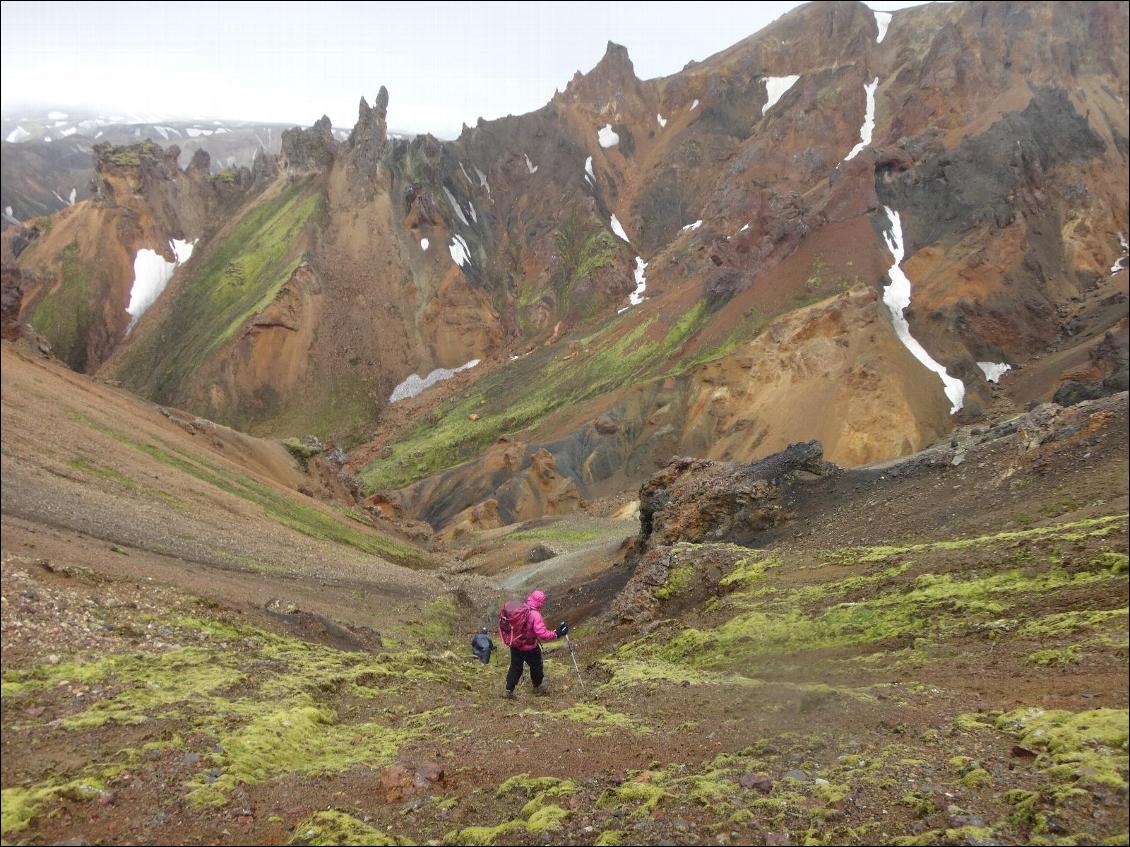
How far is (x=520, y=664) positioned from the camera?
1519cm

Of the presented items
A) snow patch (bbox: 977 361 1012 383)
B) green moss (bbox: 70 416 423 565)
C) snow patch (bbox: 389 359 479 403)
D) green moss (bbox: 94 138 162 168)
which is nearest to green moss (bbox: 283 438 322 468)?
green moss (bbox: 70 416 423 565)

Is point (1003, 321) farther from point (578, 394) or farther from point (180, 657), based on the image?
point (180, 657)

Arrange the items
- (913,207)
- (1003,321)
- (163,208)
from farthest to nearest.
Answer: (163,208), (913,207), (1003,321)

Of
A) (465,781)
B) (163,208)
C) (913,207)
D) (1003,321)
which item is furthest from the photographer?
(163,208)

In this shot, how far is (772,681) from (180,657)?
982 cm

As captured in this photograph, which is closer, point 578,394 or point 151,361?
point 578,394

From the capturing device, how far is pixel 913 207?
7456 centimetres

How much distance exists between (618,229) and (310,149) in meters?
52.0

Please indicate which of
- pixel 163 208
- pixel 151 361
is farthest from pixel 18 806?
pixel 163 208

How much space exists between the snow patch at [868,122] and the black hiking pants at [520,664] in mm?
111580

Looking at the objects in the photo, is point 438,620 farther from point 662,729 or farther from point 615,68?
point 615,68

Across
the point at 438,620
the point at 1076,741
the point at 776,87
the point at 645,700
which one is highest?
the point at 776,87

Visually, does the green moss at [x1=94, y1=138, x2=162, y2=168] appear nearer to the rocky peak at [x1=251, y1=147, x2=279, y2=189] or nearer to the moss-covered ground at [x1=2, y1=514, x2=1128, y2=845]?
the rocky peak at [x1=251, y1=147, x2=279, y2=189]

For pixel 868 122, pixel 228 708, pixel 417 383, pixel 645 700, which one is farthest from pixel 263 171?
pixel 645 700
